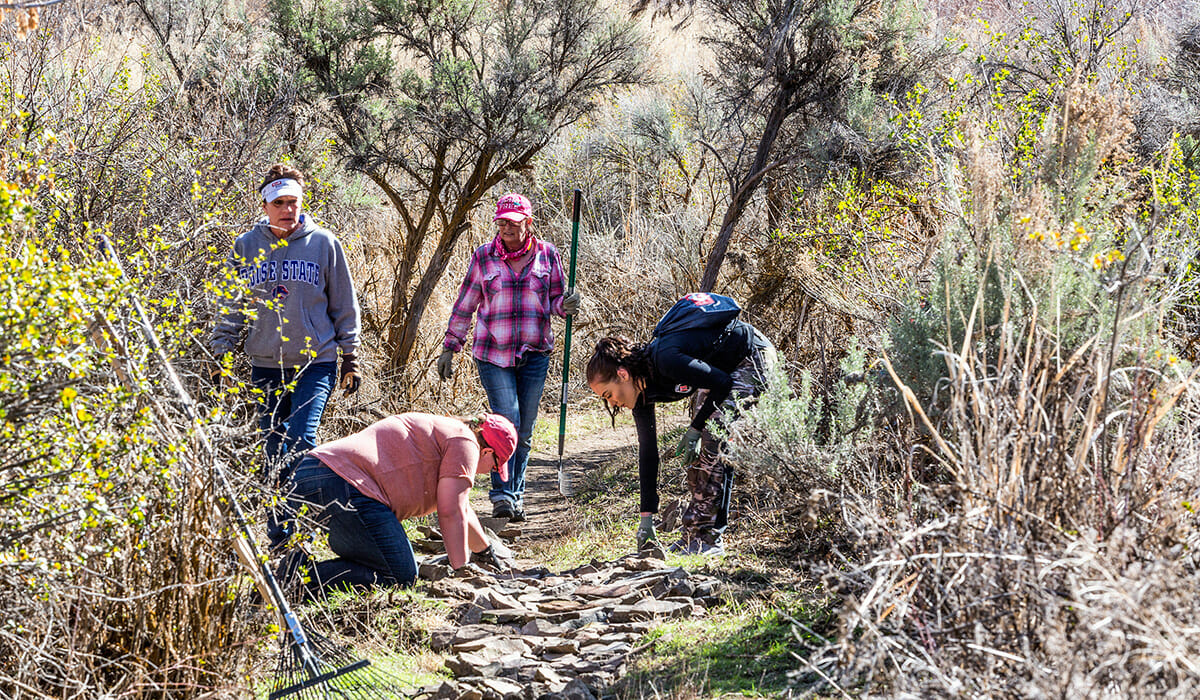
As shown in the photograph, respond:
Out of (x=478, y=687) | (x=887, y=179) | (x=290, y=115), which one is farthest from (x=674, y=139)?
(x=478, y=687)

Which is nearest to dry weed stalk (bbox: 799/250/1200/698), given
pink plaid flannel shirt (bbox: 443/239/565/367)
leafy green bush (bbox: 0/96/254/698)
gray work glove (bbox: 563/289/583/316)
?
leafy green bush (bbox: 0/96/254/698)

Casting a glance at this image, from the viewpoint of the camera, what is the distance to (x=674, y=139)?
490 inches

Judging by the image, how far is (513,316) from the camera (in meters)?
6.39

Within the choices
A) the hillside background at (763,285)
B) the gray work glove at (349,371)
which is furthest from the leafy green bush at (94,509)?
the gray work glove at (349,371)

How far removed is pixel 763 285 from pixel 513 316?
3.21m

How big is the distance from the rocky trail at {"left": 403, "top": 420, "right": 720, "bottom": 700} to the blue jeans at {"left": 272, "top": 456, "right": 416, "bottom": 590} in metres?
0.29

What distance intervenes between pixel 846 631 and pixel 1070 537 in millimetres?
659

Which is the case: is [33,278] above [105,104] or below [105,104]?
below

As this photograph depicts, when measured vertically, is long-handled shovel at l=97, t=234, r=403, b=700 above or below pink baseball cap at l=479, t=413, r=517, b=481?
below

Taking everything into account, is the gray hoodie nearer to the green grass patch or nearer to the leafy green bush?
the leafy green bush

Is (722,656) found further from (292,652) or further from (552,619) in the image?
(292,652)

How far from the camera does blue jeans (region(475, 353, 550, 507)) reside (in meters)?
6.41

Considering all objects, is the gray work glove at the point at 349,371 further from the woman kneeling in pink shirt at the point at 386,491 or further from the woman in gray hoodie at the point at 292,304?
the woman kneeling in pink shirt at the point at 386,491

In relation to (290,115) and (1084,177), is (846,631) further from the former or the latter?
(290,115)
